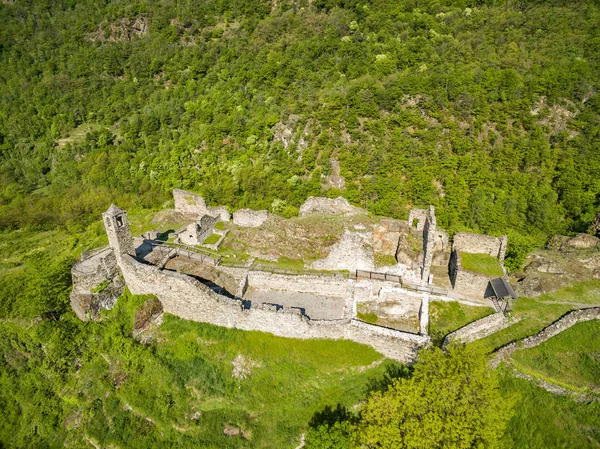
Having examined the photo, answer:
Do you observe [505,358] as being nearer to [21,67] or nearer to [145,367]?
[145,367]

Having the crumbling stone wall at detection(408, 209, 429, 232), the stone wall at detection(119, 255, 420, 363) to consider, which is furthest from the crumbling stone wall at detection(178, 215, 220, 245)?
the crumbling stone wall at detection(408, 209, 429, 232)

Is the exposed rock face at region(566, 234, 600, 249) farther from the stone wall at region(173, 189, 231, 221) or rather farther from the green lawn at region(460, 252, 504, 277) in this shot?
the stone wall at region(173, 189, 231, 221)

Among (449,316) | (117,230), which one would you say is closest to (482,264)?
(449,316)

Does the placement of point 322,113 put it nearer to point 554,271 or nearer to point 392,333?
point 554,271

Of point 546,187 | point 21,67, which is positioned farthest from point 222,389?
point 21,67

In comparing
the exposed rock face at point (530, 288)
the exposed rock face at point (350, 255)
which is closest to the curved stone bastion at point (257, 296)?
the exposed rock face at point (350, 255)

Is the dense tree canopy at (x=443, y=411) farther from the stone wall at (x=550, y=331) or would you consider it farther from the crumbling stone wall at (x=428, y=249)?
the crumbling stone wall at (x=428, y=249)
